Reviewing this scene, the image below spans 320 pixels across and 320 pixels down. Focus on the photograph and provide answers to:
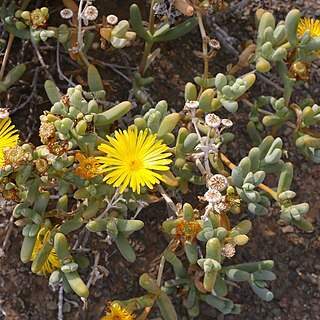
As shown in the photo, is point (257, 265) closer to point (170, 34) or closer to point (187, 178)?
point (187, 178)

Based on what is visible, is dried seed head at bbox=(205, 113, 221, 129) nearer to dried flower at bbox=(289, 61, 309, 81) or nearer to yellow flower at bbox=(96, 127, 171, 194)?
yellow flower at bbox=(96, 127, 171, 194)

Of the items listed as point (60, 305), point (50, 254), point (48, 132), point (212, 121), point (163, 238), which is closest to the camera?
point (48, 132)

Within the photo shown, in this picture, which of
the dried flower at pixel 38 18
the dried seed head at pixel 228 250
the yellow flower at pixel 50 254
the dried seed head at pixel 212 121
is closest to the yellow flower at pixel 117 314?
the yellow flower at pixel 50 254

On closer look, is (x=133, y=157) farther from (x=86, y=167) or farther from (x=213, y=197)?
(x=213, y=197)

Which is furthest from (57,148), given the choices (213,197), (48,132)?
(213,197)

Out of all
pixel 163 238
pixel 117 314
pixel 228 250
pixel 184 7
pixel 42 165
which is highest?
pixel 184 7

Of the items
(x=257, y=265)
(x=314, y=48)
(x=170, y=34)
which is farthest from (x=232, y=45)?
(x=257, y=265)
